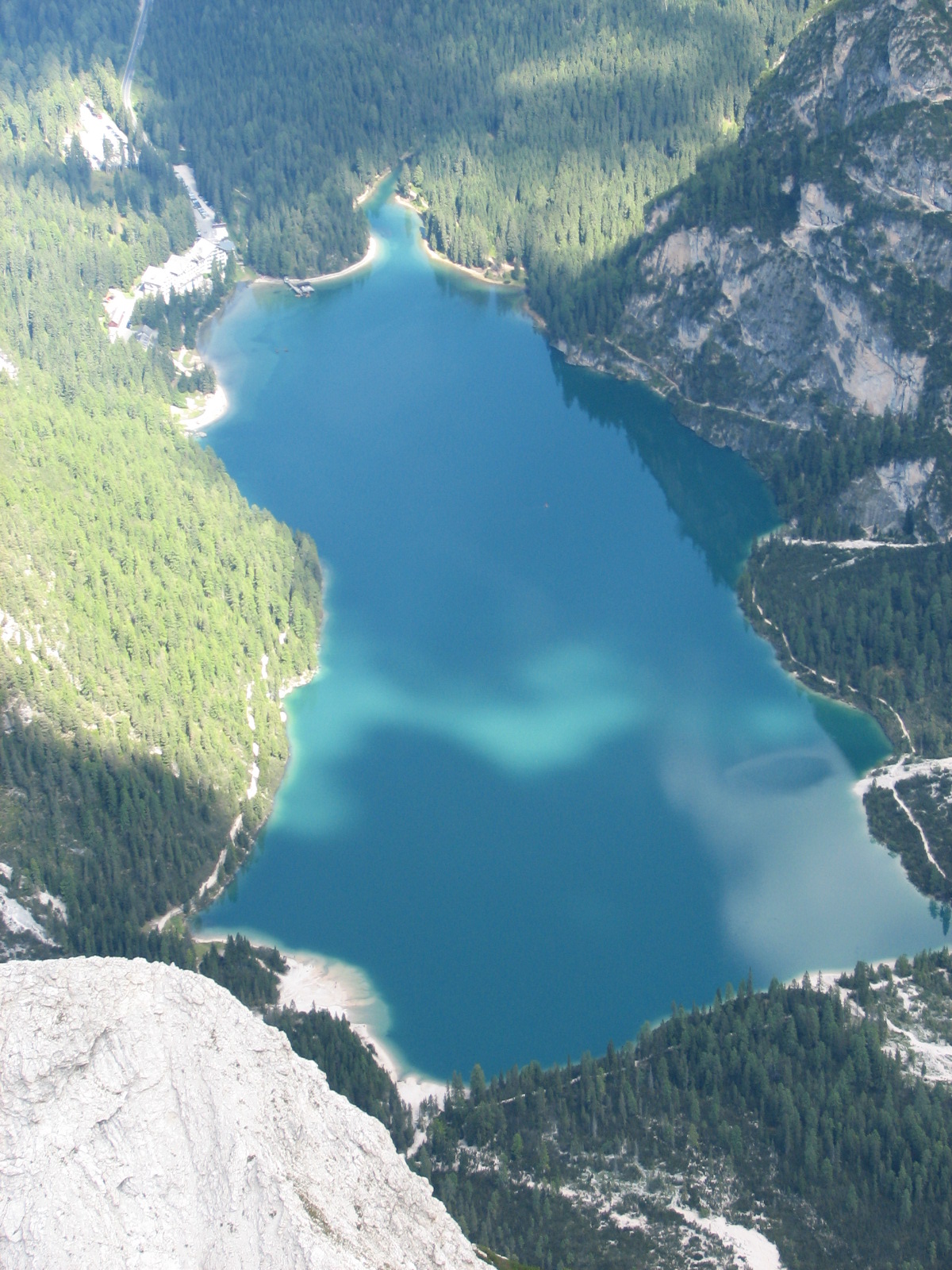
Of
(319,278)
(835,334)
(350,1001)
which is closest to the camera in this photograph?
(350,1001)

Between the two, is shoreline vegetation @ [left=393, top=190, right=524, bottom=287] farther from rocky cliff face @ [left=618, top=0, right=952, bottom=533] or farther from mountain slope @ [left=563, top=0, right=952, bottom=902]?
rocky cliff face @ [left=618, top=0, right=952, bottom=533]

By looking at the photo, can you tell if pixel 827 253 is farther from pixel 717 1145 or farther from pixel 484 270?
pixel 717 1145

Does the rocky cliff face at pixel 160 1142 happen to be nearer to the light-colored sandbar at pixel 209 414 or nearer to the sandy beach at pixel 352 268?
the light-colored sandbar at pixel 209 414

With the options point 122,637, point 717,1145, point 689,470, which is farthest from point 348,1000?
point 689,470

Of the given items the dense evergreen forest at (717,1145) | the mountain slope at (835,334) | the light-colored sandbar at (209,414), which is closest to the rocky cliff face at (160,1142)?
the dense evergreen forest at (717,1145)

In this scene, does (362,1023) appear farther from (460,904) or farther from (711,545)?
(711,545)

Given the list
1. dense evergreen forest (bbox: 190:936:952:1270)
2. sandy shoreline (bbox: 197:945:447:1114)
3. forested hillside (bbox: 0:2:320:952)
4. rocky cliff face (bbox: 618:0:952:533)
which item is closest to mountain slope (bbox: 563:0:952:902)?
rocky cliff face (bbox: 618:0:952:533)

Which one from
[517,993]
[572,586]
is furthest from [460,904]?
[572,586]
